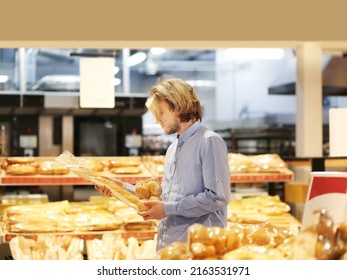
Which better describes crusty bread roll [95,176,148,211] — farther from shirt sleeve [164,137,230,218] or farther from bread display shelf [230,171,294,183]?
bread display shelf [230,171,294,183]

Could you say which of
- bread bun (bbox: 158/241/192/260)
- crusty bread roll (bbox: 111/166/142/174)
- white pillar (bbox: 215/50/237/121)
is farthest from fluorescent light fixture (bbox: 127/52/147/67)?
bread bun (bbox: 158/241/192/260)

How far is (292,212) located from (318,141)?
27.1 inches

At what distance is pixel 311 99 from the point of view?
6.01m

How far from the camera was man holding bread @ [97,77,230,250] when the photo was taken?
3.21 meters

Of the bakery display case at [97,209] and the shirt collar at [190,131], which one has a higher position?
the shirt collar at [190,131]

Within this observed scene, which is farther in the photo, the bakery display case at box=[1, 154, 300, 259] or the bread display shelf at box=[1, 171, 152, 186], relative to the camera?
the bread display shelf at box=[1, 171, 152, 186]

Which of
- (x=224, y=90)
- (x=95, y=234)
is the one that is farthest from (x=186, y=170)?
(x=224, y=90)

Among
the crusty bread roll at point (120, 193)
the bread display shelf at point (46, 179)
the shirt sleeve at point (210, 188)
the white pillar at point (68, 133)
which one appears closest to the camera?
the crusty bread roll at point (120, 193)

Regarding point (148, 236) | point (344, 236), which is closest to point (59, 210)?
point (148, 236)

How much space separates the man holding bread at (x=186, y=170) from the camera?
3215 mm

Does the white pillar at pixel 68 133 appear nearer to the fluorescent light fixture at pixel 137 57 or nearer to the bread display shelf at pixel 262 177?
→ the fluorescent light fixture at pixel 137 57

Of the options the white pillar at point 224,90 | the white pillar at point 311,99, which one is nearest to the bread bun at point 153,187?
the white pillar at point 311,99

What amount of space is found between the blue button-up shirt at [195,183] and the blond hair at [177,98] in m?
0.07

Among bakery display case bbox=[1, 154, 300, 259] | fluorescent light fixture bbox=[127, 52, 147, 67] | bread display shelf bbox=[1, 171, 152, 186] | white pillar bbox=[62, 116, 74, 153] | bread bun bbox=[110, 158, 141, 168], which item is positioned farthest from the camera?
fluorescent light fixture bbox=[127, 52, 147, 67]
